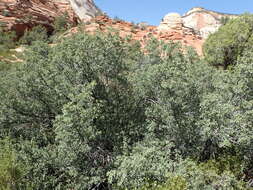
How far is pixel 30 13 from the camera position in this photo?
35531 millimetres

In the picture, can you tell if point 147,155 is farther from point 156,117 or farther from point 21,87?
point 21,87

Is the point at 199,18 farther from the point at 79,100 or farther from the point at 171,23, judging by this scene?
the point at 79,100

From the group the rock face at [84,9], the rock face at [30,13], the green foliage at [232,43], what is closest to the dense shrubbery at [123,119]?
the green foliage at [232,43]

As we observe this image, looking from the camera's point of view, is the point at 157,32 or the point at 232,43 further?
the point at 157,32

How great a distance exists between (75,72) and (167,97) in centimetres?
336

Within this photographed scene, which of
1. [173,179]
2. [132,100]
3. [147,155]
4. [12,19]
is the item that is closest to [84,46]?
[132,100]

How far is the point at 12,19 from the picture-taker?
3316 cm

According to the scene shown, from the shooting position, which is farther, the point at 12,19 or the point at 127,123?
the point at 12,19

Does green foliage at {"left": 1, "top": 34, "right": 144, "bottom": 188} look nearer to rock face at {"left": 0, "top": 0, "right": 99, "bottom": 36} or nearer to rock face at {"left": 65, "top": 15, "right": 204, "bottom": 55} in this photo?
rock face at {"left": 65, "top": 15, "right": 204, "bottom": 55}

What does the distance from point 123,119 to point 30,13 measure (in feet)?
102

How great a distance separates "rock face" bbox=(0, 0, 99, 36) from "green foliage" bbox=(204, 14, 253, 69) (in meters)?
24.4

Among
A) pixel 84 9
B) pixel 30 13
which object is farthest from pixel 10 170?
pixel 84 9

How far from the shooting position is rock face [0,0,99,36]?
32938mm

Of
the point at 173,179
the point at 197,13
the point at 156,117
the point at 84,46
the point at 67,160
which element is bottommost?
the point at 67,160
